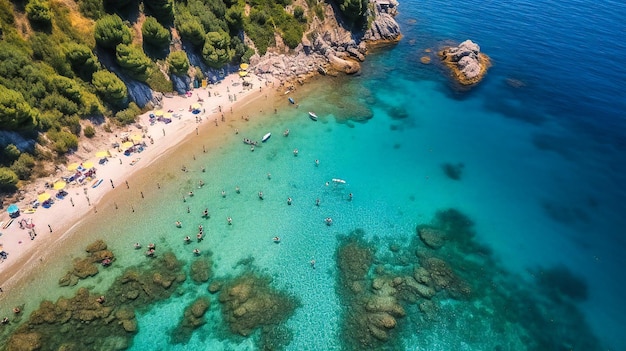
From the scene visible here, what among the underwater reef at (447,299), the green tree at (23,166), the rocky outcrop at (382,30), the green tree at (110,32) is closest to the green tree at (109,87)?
the green tree at (110,32)

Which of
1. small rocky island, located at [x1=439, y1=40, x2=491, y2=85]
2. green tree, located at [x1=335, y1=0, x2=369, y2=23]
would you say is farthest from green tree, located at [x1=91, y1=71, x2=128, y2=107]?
small rocky island, located at [x1=439, y1=40, x2=491, y2=85]

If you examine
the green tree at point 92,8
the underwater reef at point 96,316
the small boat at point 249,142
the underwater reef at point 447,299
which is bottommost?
the underwater reef at point 447,299

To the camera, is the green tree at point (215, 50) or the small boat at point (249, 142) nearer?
the small boat at point (249, 142)

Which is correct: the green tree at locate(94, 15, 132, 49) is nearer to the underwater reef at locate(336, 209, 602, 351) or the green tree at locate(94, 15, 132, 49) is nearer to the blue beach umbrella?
the blue beach umbrella

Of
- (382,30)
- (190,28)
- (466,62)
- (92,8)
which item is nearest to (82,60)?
(92,8)

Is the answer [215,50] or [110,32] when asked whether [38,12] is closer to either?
[110,32]

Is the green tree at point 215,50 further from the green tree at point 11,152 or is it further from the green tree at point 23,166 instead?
the green tree at point 11,152
